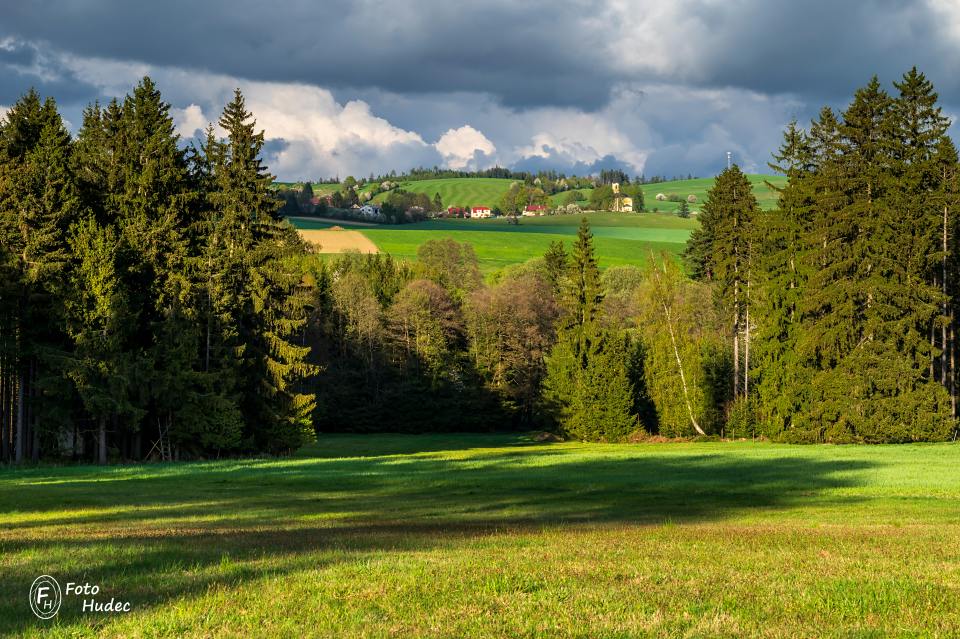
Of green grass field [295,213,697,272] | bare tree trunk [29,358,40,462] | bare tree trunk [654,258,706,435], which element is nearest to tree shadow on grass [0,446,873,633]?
bare tree trunk [29,358,40,462]

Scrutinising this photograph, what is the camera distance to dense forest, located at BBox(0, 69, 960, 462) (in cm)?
5078

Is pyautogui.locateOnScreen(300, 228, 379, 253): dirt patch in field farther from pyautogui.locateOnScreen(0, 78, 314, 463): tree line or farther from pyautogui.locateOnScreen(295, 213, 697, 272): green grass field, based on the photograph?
pyautogui.locateOnScreen(0, 78, 314, 463): tree line

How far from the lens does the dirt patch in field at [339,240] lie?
164 metres

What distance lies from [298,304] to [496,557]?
49.6m

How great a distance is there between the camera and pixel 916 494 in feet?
104

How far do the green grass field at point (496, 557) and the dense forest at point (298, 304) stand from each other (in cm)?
1670

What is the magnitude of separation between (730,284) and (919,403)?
66.5ft

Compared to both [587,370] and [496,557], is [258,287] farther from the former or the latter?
[496,557]

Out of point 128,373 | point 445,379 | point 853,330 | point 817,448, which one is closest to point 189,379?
point 128,373

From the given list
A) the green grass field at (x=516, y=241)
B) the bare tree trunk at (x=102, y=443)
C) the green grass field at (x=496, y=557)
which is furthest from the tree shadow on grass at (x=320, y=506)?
the green grass field at (x=516, y=241)

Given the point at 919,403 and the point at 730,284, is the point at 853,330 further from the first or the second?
the point at 730,284

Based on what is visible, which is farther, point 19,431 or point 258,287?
point 258,287

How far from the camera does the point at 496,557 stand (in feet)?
45.1

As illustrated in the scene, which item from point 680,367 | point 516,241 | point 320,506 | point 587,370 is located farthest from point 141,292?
point 516,241
